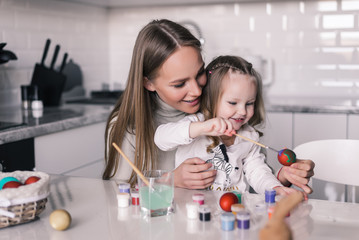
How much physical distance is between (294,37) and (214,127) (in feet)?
7.11

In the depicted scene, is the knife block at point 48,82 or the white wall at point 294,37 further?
the white wall at point 294,37

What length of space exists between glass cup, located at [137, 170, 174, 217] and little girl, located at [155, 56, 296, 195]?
1.50 ft

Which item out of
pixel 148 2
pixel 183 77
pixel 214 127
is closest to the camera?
pixel 214 127

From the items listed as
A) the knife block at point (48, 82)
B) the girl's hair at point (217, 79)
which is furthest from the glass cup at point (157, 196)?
the knife block at point (48, 82)

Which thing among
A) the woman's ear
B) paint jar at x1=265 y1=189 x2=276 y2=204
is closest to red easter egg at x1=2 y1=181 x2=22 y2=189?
paint jar at x1=265 y1=189 x2=276 y2=204

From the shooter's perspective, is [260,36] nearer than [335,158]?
No

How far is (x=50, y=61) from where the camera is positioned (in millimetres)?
3188

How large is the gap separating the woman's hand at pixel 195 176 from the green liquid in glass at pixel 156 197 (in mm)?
364

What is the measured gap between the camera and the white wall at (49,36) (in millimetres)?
2861

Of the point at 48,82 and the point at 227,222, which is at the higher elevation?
the point at 48,82

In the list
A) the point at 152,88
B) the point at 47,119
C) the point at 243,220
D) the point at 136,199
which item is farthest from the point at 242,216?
the point at 47,119

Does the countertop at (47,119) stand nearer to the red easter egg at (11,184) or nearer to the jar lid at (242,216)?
the red easter egg at (11,184)

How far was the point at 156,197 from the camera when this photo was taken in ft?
3.75

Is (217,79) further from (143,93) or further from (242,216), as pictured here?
(242,216)
